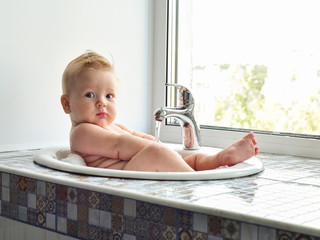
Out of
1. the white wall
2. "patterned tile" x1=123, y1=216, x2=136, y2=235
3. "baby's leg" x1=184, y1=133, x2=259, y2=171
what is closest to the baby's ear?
the white wall

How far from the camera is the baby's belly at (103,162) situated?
1387mm

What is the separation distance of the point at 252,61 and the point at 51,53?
763 millimetres

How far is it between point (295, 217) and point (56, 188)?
1.87 ft

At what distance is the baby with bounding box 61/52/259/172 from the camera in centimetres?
131

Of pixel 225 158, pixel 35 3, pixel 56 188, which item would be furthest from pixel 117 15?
pixel 56 188

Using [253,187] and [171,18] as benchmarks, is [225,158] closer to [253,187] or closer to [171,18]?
[253,187]

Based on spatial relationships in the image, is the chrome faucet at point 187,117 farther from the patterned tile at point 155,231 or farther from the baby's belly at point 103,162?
the patterned tile at point 155,231

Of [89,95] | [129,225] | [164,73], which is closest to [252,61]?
[164,73]

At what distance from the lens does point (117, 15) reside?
1.98m

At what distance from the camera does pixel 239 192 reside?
101 cm

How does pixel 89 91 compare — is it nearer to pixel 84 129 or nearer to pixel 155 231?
pixel 84 129

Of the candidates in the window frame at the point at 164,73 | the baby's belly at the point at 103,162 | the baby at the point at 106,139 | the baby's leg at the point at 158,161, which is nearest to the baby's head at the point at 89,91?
the baby at the point at 106,139

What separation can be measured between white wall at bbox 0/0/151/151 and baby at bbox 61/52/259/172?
0.84 ft

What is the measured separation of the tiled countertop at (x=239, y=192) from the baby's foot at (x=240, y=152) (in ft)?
0.22
